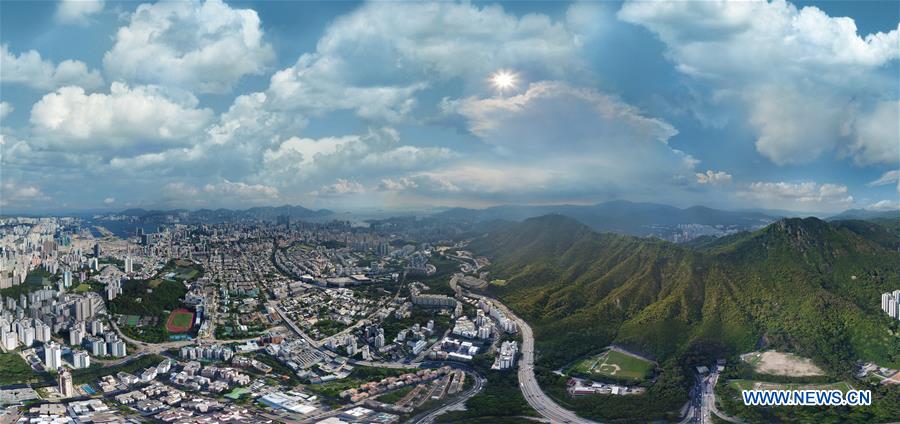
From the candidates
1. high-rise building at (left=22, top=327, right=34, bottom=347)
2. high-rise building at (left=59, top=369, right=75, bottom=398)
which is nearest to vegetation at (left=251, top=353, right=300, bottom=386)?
high-rise building at (left=59, top=369, right=75, bottom=398)

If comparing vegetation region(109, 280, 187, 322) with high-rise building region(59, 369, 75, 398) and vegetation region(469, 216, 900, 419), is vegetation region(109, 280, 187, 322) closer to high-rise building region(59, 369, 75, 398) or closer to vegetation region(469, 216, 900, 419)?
high-rise building region(59, 369, 75, 398)

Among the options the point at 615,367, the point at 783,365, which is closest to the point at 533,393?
the point at 615,367

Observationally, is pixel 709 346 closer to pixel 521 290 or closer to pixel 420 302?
pixel 521 290

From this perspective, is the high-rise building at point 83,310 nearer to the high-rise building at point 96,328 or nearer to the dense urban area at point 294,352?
the dense urban area at point 294,352

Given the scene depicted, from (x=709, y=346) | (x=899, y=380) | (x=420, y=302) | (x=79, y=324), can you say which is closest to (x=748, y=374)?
(x=709, y=346)

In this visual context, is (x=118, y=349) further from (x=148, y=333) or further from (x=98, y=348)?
(x=148, y=333)
